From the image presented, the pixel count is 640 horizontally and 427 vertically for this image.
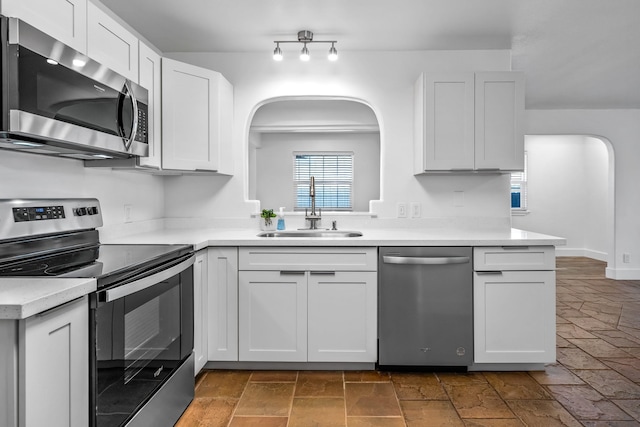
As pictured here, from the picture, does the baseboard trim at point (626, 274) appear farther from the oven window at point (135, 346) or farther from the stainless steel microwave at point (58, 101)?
the stainless steel microwave at point (58, 101)

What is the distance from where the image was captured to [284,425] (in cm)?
209

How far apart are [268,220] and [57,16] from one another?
1.97 metres

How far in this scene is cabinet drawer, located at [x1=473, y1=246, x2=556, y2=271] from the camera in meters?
2.63

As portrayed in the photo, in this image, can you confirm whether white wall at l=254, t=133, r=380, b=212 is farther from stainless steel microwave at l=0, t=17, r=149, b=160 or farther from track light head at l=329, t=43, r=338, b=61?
stainless steel microwave at l=0, t=17, r=149, b=160

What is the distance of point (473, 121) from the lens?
3.00 m

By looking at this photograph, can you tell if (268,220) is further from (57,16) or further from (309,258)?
(57,16)

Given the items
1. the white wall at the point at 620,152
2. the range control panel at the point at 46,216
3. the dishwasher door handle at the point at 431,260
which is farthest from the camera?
the white wall at the point at 620,152

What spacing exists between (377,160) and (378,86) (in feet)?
12.8

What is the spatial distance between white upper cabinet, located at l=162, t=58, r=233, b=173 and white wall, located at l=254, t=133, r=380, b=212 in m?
4.17

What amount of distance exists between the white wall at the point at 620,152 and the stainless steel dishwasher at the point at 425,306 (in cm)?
419

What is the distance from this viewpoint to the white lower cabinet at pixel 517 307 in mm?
2631

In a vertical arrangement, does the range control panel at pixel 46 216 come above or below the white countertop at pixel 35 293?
above

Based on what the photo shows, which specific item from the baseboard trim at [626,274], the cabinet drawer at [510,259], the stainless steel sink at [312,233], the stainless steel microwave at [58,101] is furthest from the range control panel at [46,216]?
the baseboard trim at [626,274]

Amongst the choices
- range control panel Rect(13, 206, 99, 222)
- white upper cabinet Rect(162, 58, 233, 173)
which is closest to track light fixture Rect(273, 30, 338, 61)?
white upper cabinet Rect(162, 58, 233, 173)
